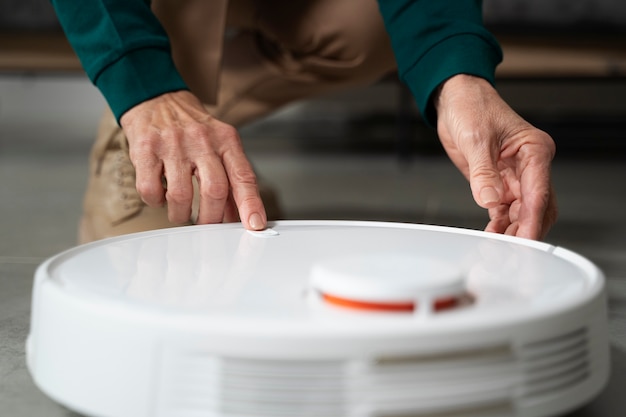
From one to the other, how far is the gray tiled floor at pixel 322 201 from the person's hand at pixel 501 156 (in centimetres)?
16

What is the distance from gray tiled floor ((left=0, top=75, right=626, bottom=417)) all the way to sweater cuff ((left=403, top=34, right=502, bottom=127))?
0.33m

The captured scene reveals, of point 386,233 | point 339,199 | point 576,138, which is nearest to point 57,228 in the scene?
point 339,199

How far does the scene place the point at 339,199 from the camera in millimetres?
1875

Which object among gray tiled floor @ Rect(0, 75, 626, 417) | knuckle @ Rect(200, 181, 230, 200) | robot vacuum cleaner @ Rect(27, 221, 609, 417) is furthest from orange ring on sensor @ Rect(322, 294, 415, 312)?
A: knuckle @ Rect(200, 181, 230, 200)

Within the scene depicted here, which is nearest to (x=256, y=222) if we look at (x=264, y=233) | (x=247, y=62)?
(x=264, y=233)

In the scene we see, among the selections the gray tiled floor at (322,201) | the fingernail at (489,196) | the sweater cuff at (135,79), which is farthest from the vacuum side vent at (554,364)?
the sweater cuff at (135,79)

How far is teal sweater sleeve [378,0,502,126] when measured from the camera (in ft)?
3.17

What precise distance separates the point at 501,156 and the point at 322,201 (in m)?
0.95

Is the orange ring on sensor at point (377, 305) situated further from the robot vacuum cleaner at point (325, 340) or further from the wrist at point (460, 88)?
the wrist at point (460, 88)

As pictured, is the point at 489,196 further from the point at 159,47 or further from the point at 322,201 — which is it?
the point at 322,201

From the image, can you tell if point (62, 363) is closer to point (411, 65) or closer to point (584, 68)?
point (411, 65)

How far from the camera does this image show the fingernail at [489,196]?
78cm

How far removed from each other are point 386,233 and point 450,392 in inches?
12.7

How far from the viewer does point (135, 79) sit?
91 centimetres
